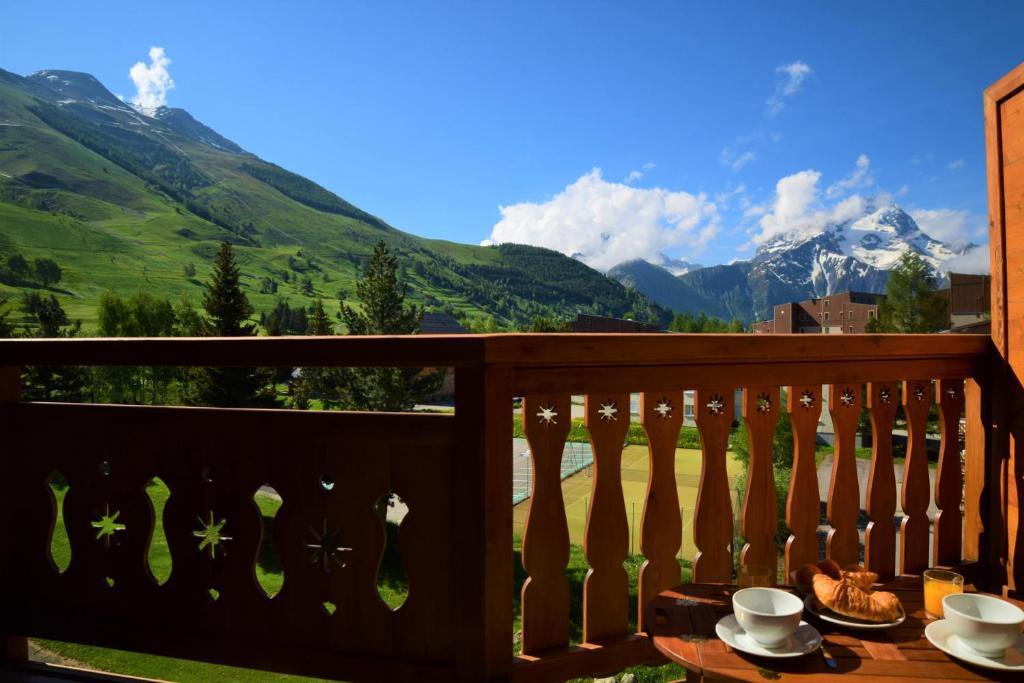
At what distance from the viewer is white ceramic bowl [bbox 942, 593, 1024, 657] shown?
42.9 inches

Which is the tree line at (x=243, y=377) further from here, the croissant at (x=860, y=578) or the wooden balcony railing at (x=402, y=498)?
the croissant at (x=860, y=578)

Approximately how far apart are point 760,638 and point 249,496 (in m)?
1.26

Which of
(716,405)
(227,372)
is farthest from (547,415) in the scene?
(227,372)

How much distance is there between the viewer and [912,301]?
38469 millimetres

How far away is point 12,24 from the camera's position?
6855 inches

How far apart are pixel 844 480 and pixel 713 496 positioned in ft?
1.76

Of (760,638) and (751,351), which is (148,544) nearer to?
(760,638)

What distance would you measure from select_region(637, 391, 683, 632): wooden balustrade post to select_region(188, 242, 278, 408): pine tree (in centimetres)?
2902

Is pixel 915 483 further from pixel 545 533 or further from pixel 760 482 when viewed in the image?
pixel 545 533

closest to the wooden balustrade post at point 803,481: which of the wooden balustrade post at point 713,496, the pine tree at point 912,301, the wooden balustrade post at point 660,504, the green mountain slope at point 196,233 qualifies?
the wooden balustrade post at point 713,496

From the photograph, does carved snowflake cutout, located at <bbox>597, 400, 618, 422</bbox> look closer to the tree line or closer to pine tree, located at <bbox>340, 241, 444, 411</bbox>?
the tree line

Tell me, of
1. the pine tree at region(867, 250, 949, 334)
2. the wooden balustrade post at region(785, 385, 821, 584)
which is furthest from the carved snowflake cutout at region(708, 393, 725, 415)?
the pine tree at region(867, 250, 949, 334)

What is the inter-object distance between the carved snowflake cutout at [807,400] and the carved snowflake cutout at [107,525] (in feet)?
6.60

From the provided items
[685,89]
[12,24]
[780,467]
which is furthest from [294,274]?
[12,24]
